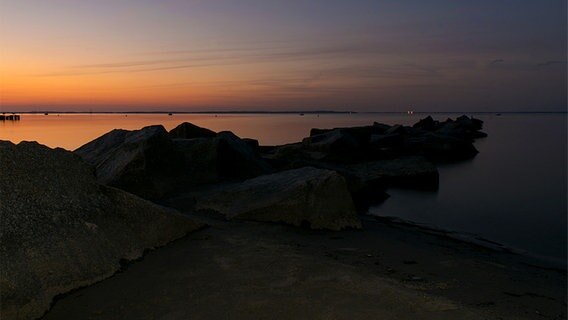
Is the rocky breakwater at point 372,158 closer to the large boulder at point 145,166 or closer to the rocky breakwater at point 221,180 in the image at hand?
the rocky breakwater at point 221,180

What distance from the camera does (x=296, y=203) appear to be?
788 centimetres

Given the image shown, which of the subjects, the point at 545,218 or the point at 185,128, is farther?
the point at 185,128

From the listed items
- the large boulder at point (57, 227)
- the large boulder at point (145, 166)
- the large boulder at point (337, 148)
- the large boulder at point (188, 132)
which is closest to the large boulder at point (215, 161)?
the large boulder at point (145, 166)

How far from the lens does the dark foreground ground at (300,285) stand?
12.4 feet

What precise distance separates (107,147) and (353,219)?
733 centimetres

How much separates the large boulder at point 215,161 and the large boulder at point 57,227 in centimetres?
419

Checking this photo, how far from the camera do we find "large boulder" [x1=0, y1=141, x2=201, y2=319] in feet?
13.2

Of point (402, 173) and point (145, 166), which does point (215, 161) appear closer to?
point (145, 166)

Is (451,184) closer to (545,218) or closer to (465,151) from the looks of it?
(545,218)

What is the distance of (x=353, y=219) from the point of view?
27.0 feet

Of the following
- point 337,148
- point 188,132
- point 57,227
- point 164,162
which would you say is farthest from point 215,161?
point 337,148

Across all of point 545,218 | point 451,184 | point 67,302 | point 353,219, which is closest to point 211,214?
point 353,219

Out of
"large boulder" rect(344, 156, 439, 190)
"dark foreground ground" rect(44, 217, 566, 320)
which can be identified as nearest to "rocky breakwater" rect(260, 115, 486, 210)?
"large boulder" rect(344, 156, 439, 190)

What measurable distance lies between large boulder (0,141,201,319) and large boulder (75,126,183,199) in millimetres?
3322
